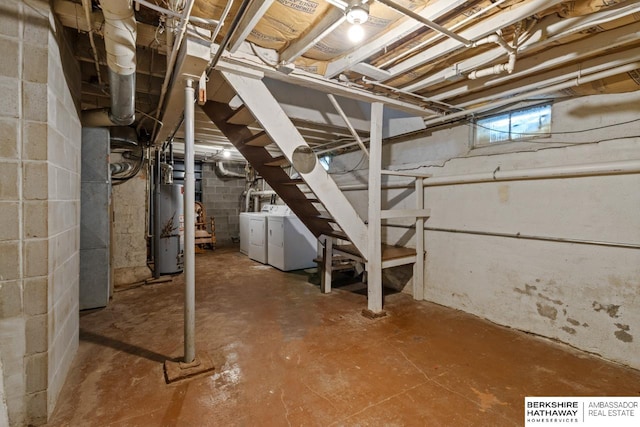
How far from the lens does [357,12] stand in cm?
139

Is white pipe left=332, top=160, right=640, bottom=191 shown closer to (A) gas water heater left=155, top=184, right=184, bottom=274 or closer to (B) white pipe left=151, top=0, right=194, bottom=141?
(B) white pipe left=151, top=0, right=194, bottom=141

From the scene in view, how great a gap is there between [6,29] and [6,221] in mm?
927

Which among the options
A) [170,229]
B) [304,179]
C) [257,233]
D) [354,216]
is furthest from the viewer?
[257,233]

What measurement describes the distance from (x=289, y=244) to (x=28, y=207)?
3.45 m

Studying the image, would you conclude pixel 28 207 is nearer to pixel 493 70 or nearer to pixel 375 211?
pixel 375 211

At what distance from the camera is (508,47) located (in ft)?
5.87

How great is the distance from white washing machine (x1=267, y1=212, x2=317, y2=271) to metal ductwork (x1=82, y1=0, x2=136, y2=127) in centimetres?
265

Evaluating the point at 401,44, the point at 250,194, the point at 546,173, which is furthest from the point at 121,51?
the point at 250,194

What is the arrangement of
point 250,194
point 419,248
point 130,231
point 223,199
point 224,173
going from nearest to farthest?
point 419,248 → point 130,231 → point 250,194 → point 224,173 → point 223,199

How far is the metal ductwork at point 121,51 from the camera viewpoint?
1.35m

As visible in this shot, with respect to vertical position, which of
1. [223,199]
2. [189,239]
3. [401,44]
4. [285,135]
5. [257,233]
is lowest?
[257,233]

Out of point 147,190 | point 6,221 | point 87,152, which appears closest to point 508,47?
point 6,221

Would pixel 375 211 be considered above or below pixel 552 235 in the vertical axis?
above

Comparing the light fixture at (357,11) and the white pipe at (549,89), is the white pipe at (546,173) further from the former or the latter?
the light fixture at (357,11)
